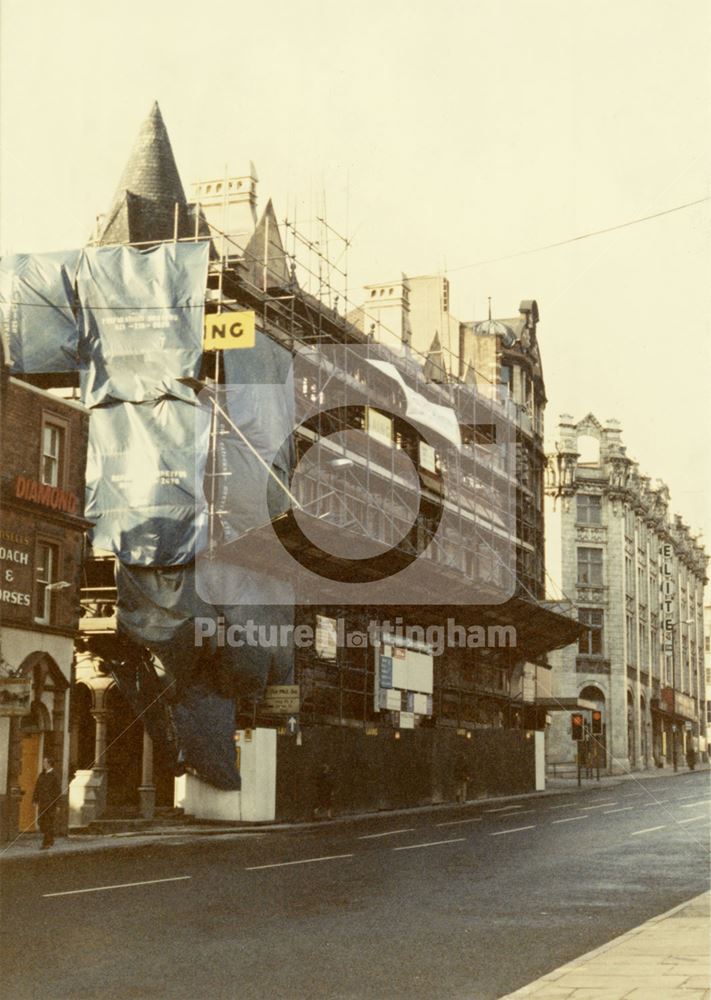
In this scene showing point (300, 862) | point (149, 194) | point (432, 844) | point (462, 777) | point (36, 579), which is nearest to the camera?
point (300, 862)

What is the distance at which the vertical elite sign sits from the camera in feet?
312

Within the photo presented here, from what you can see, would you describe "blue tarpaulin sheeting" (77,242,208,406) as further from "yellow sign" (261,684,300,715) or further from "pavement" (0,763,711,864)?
"pavement" (0,763,711,864)

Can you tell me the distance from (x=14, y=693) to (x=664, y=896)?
45.2 ft

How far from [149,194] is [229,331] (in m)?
7.35

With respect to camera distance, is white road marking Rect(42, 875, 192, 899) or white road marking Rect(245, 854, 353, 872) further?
white road marking Rect(245, 854, 353, 872)

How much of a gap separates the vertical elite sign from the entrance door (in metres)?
72.2

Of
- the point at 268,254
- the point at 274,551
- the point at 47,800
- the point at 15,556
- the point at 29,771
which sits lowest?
the point at 47,800

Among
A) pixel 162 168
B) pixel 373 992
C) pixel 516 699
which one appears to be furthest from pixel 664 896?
pixel 516 699

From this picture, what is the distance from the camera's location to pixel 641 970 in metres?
9.74

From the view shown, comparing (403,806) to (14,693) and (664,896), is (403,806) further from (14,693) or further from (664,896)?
(664,896)

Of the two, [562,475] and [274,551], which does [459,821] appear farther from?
[562,475]

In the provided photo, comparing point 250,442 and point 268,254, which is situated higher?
point 268,254

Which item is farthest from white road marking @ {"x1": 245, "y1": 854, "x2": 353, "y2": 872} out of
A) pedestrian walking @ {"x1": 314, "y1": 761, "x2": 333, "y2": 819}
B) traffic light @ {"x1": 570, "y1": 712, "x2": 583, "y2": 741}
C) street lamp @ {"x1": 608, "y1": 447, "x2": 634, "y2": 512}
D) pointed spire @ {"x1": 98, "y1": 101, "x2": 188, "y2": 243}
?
street lamp @ {"x1": 608, "y1": 447, "x2": 634, "y2": 512}

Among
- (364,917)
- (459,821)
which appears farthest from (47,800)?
(364,917)
